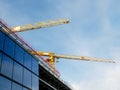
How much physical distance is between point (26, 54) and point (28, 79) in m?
3.53

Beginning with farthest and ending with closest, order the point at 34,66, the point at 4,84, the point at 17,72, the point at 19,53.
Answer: the point at 34,66 < the point at 19,53 < the point at 17,72 < the point at 4,84

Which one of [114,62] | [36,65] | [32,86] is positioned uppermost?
[114,62]

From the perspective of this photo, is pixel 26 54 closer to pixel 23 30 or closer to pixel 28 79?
pixel 28 79

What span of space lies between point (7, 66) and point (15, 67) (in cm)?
203

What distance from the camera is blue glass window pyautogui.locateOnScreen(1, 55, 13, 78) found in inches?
1093

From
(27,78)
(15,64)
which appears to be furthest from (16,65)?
(27,78)

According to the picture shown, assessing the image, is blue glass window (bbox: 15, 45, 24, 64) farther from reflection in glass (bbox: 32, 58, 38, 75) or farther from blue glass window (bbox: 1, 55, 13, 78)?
reflection in glass (bbox: 32, 58, 38, 75)

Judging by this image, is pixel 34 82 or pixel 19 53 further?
pixel 34 82

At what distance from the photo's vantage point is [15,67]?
30484 mm

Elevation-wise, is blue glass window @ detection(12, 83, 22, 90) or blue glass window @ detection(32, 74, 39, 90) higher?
blue glass window @ detection(32, 74, 39, 90)

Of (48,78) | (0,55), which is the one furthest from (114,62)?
(0,55)

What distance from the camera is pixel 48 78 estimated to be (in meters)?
46.1

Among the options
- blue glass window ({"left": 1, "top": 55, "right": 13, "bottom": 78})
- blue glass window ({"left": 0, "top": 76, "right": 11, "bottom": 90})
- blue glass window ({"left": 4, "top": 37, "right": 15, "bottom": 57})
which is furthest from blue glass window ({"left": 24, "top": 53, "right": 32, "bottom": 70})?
blue glass window ({"left": 0, "top": 76, "right": 11, "bottom": 90})

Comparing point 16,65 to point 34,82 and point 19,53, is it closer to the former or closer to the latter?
point 19,53
